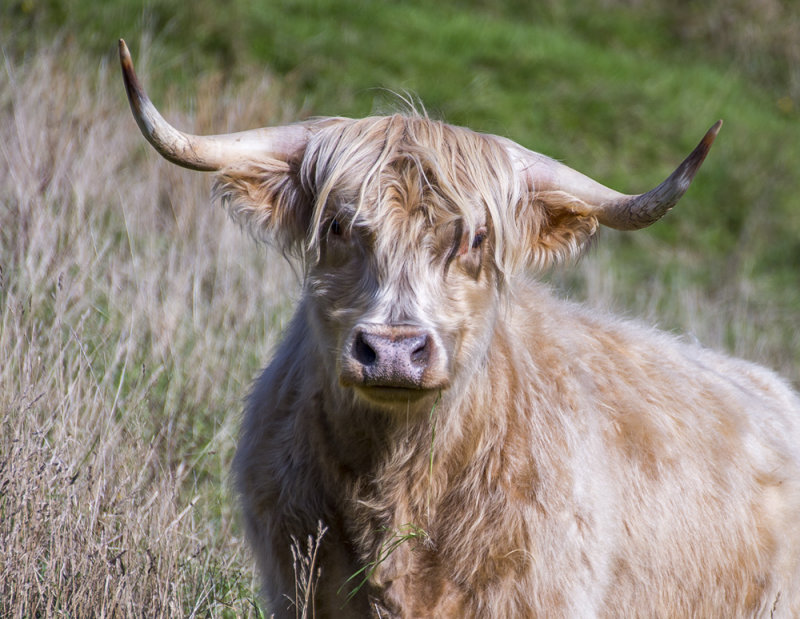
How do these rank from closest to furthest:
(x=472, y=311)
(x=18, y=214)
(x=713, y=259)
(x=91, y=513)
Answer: (x=472, y=311) → (x=91, y=513) → (x=18, y=214) → (x=713, y=259)

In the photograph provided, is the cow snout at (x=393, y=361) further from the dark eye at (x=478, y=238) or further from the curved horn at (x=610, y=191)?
the curved horn at (x=610, y=191)

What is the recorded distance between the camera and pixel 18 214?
19.8 feet

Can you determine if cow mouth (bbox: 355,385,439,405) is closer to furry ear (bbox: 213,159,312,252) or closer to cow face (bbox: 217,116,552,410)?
cow face (bbox: 217,116,552,410)

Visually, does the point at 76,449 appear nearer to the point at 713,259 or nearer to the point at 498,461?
the point at 498,461

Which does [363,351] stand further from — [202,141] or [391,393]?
[202,141]

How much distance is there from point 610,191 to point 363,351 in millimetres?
1075

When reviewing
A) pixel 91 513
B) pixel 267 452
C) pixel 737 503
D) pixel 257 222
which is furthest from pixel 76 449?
pixel 737 503

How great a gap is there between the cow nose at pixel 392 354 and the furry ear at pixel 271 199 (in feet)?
2.41

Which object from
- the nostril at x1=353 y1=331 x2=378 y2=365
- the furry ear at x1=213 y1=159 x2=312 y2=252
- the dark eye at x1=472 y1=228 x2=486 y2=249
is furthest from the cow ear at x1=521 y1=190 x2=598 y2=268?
the nostril at x1=353 y1=331 x2=378 y2=365

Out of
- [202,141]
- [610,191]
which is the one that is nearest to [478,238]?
[610,191]

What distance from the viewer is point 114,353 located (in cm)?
543

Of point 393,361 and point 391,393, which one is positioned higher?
point 393,361

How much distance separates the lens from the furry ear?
362cm

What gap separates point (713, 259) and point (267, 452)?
30.5 ft
